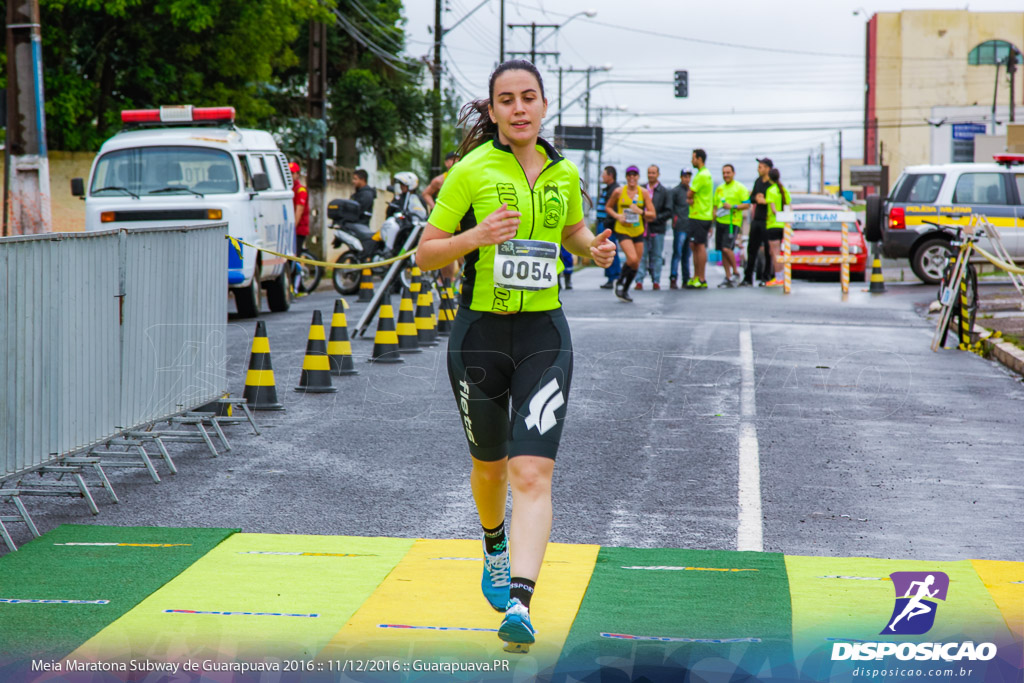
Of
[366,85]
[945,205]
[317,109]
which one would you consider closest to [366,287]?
[945,205]

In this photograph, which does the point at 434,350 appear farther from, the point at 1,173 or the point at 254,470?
the point at 1,173

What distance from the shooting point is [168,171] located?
1678 cm

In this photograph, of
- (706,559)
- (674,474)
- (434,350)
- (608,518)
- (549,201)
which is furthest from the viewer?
(434,350)

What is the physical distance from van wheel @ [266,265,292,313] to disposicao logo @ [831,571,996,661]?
1383cm

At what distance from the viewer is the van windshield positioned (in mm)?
16672

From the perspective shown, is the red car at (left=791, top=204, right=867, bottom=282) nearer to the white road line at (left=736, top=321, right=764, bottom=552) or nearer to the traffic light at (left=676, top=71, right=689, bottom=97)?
the white road line at (left=736, top=321, right=764, bottom=552)

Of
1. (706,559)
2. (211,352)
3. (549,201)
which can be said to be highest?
(549,201)

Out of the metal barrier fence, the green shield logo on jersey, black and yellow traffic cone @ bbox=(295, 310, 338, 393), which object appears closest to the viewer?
the green shield logo on jersey

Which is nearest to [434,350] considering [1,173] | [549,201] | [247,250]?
[247,250]

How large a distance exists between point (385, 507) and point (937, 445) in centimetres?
392

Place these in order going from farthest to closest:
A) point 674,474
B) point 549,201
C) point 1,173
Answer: point 1,173
point 674,474
point 549,201

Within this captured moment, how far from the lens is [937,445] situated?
8516mm

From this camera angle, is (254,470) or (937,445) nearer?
(254,470)

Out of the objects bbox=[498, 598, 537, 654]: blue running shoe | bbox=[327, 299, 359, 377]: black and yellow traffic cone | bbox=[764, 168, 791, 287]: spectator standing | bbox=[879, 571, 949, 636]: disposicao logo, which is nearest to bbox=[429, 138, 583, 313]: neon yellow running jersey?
bbox=[498, 598, 537, 654]: blue running shoe
